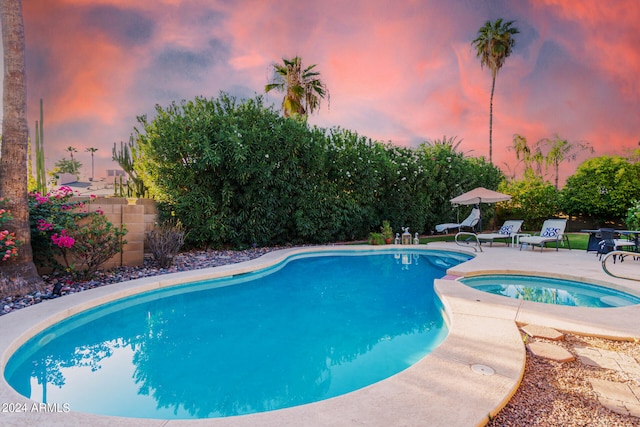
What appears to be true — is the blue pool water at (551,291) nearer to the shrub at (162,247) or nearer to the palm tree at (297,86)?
the shrub at (162,247)

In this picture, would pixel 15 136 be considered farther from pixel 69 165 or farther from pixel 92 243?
pixel 69 165

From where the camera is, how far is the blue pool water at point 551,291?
531cm

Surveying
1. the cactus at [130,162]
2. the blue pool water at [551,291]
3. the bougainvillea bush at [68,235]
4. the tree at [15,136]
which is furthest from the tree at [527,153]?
the tree at [15,136]

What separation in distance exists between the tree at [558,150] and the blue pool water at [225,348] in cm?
3046

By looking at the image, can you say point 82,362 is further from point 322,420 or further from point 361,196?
point 361,196

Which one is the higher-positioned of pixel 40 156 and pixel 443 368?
pixel 40 156

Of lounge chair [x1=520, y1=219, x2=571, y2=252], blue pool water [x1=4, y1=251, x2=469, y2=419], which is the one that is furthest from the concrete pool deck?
lounge chair [x1=520, y1=219, x2=571, y2=252]

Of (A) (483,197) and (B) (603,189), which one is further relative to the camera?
(B) (603,189)

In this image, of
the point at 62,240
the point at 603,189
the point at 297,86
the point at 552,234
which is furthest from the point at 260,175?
the point at 603,189

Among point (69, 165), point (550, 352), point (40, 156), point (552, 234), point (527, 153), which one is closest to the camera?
point (550, 352)

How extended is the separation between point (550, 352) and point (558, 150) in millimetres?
33197

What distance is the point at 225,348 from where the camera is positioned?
387 centimetres

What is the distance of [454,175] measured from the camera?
1477 cm

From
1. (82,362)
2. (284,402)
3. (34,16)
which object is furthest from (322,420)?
(34,16)
